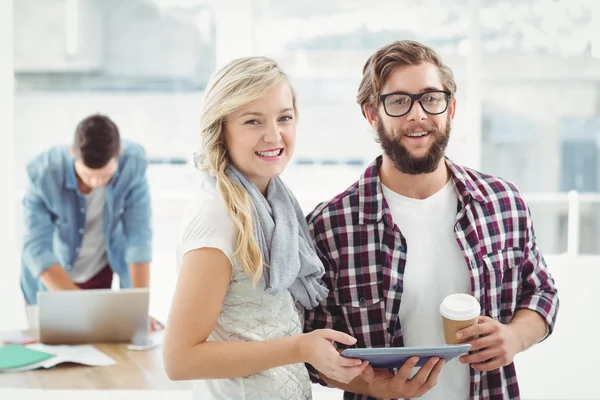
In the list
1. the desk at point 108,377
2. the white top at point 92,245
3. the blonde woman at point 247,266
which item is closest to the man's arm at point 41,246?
the white top at point 92,245

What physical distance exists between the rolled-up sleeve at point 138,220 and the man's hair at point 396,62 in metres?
1.90

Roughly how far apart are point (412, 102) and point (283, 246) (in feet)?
1.67

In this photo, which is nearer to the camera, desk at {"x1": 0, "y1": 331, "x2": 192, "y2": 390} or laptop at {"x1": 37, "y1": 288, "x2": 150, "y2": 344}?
desk at {"x1": 0, "y1": 331, "x2": 192, "y2": 390}

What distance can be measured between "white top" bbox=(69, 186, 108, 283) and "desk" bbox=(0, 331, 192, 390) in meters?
0.98

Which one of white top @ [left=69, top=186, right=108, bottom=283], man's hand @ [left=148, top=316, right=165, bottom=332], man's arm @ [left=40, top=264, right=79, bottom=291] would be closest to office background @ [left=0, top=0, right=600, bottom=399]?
white top @ [left=69, top=186, right=108, bottom=283]

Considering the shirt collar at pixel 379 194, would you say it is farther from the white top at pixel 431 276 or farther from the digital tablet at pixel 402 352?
the digital tablet at pixel 402 352

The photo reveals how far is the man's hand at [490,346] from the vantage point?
165 centimetres

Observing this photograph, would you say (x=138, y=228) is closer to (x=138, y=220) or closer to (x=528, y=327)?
(x=138, y=220)

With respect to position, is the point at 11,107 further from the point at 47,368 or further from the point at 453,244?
the point at 453,244

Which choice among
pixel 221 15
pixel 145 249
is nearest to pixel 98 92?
pixel 221 15

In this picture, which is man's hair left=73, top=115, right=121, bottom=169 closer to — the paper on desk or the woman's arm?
the paper on desk

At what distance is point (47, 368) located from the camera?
256 cm

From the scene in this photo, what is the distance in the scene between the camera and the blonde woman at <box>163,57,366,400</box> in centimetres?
151

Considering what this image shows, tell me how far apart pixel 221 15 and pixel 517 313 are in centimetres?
347
